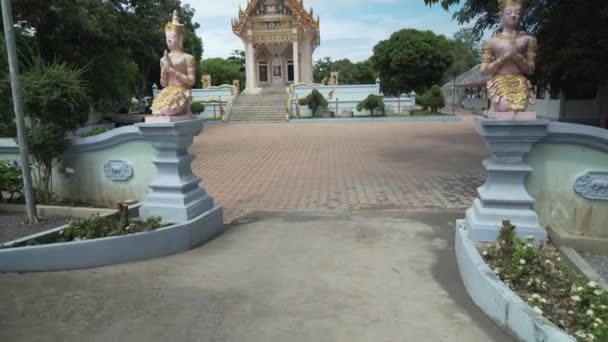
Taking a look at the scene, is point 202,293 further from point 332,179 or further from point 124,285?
point 332,179

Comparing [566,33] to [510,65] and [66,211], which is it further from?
[66,211]

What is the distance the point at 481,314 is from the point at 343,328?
0.91m

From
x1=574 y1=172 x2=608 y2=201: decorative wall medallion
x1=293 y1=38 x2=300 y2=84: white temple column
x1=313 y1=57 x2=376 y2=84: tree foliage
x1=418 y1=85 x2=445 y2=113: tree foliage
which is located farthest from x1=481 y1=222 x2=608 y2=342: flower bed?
x1=313 y1=57 x2=376 y2=84: tree foliage

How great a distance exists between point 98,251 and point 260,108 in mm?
24518

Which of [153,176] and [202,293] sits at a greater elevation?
[153,176]

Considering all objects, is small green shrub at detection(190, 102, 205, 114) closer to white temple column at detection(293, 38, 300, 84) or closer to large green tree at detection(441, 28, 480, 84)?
white temple column at detection(293, 38, 300, 84)

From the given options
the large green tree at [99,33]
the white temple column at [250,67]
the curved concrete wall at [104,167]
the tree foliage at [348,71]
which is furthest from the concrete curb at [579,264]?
the tree foliage at [348,71]

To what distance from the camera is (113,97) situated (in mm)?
16797

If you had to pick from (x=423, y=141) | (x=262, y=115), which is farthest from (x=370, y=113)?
(x=423, y=141)

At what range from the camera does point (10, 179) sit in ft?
17.0

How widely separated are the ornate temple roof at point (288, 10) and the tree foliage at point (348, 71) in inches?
768

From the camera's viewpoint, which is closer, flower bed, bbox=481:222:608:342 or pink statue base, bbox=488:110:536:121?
flower bed, bbox=481:222:608:342

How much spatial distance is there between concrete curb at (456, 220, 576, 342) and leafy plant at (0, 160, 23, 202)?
4910 millimetres

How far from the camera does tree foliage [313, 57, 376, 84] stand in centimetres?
5381
